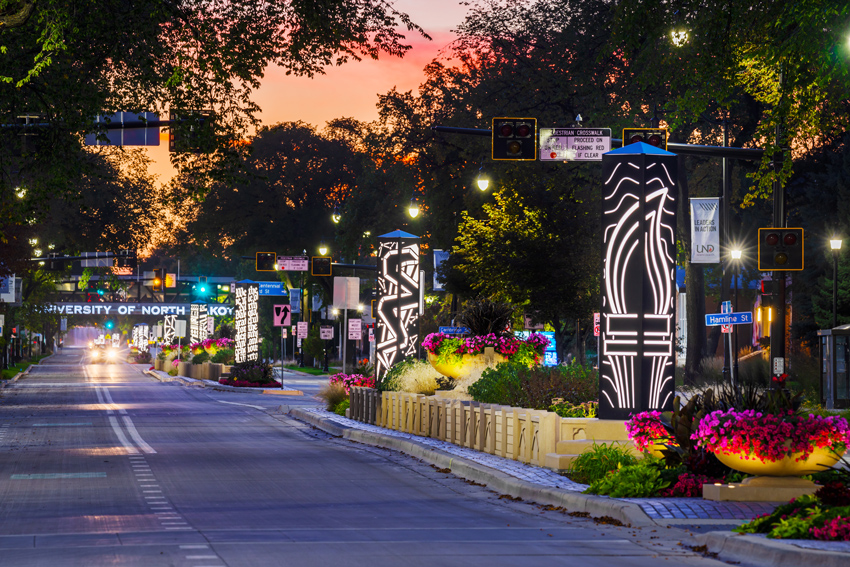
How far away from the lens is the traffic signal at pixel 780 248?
72.9 feet

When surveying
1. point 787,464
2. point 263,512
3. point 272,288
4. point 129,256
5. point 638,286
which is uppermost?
point 129,256

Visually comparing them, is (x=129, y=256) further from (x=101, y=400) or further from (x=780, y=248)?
(x=780, y=248)

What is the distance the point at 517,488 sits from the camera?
1522cm

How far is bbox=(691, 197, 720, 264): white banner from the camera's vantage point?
37.0 meters

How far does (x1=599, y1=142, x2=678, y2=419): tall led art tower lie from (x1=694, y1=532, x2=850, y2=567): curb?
5999mm

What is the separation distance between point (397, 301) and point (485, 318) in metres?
5.14

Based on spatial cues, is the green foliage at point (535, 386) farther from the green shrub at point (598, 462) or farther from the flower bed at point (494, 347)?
the green shrub at point (598, 462)

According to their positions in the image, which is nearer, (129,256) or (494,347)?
(494,347)

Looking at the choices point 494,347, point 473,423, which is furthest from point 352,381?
point 473,423

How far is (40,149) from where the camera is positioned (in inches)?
866

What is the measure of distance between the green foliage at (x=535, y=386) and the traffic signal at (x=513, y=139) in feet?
14.5

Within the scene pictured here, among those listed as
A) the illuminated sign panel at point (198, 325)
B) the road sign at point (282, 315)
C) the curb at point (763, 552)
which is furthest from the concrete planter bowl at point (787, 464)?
the illuminated sign panel at point (198, 325)

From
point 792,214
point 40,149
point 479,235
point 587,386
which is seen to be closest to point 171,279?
point 479,235

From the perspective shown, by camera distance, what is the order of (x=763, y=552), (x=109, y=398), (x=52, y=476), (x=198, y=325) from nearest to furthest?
1. (x=763, y=552)
2. (x=52, y=476)
3. (x=109, y=398)
4. (x=198, y=325)
